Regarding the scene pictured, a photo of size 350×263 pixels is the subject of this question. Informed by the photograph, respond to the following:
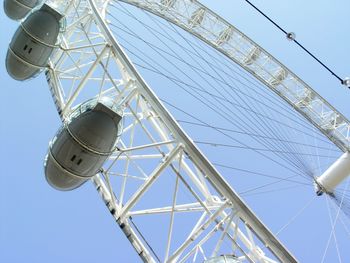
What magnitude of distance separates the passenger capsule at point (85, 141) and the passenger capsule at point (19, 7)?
683 cm

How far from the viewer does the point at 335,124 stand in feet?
94.0

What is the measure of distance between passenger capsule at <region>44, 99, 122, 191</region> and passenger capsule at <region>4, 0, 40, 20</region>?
22.4ft

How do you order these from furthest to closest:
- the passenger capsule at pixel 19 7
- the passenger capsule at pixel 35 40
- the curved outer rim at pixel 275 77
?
the curved outer rim at pixel 275 77 < the passenger capsule at pixel 19 7 < the passenger capsule at pixel 35 40

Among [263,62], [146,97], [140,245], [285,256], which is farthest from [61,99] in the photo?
[263,62]

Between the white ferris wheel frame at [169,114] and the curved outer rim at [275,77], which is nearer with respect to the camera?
the white ferris wheel frame at [169,114]

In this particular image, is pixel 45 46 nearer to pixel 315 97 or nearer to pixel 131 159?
pixel 131 159

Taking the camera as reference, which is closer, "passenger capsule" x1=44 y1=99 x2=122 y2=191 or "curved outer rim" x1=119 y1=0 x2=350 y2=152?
"passenger capsule" x1=44 y1=99 x2=122 y2=191

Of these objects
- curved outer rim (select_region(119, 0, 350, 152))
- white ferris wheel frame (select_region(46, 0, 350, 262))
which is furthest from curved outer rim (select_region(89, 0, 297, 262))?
curved outer rim (select_region(119, 0, 350, 152))

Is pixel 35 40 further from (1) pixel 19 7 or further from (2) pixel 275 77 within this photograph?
(2) pixel 275 77

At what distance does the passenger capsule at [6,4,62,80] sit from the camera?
45.7 feet

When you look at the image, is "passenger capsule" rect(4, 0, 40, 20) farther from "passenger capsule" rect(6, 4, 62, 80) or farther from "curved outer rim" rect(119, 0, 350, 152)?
"curved outer rim" rect(119, 0, 350, 152)

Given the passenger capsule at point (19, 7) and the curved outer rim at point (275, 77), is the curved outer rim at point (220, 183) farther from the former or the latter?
the curved outer rim at point (275, 77)

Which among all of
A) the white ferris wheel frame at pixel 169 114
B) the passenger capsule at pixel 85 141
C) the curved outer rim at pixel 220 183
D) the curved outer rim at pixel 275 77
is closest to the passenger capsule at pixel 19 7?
the white ferris wheel frame at pixel 169 114

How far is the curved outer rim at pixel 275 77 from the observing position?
26000 millimetres
